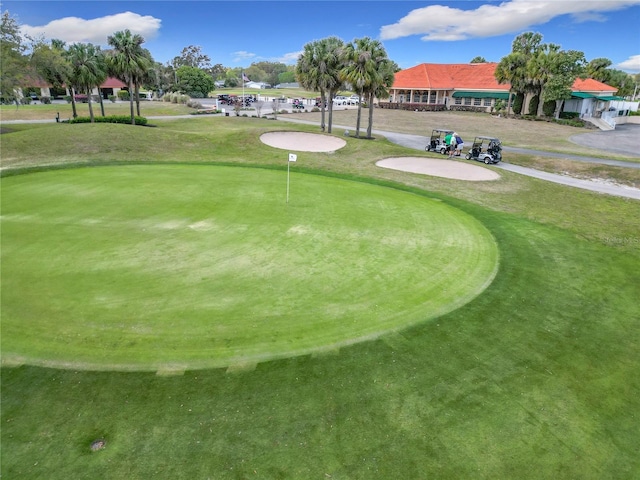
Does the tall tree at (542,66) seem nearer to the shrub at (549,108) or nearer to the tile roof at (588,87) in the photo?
the shrub at (549,108)

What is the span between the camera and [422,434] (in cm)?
561

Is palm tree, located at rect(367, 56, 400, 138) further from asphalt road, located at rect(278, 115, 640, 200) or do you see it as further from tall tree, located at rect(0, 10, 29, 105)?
tall tree, located at rect(0, 10, 29, 105)

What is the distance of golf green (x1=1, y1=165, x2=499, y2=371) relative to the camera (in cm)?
740

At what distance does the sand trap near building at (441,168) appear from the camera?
24656 mm

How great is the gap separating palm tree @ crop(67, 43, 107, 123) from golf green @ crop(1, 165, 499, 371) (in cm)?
2606

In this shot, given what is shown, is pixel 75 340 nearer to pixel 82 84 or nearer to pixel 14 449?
pixel 14 449

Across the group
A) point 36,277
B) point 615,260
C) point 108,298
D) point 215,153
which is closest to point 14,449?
point 108,298

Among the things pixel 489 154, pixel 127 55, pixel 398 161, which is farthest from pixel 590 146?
pixel 127 55

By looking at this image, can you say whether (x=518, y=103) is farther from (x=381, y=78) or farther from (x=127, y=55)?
Result: (x=127, y=55)

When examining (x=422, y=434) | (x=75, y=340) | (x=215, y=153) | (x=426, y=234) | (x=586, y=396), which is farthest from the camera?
(x=215, y=153)

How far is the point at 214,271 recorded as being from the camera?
33.2ft

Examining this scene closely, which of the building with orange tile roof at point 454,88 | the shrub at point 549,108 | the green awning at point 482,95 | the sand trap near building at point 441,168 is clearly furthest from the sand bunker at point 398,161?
the green awning at point 482,95

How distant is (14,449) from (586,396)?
28.3 ft

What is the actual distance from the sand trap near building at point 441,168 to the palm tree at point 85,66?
98.0ft
